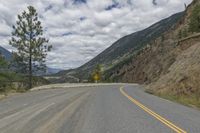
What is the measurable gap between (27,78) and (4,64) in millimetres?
8298

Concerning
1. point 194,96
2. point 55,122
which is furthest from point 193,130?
point 194,96

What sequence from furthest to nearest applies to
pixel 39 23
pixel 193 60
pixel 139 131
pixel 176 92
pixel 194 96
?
pixel 39 23
pixel 193 60
pixel 176 92
pixel 194 96
pixel 139 131

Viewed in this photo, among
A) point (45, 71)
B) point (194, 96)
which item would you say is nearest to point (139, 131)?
point (194, 96)

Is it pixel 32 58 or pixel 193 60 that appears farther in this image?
pixel 32 58

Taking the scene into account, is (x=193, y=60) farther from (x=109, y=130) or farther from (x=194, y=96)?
(x=109, y=130)

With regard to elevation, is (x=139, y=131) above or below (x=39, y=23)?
below

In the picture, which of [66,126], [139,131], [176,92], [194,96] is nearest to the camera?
[139,131]

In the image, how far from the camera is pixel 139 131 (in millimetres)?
9836

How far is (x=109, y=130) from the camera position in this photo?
10.1 meters

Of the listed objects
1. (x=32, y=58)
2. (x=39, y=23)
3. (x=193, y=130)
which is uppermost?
(x=39, y=23)

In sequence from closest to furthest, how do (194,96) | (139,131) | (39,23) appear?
1. (139,131)
2. (194,96)
3. (39,23)

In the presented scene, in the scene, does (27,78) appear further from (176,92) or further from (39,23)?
(176,92)

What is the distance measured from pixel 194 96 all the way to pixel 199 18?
1363 inches

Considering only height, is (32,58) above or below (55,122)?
above
